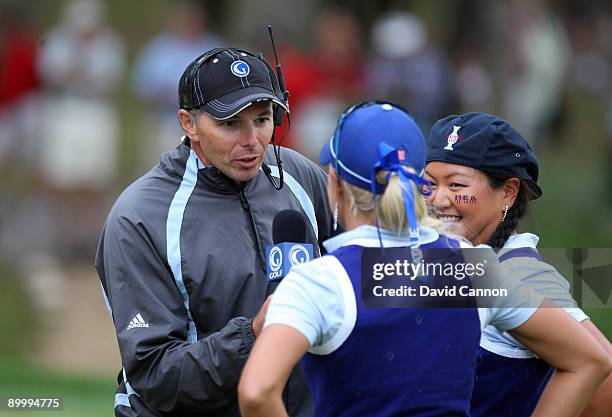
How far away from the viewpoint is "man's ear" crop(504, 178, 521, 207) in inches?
176

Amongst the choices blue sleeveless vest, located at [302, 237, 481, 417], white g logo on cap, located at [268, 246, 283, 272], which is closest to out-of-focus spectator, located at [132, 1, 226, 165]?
white g logo on cap, located at [268, 246, 283, 272]

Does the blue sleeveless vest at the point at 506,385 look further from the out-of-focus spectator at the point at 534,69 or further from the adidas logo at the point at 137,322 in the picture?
the out-of-focus spectator at the point at 534,69

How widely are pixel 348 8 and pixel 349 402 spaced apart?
16.0 m

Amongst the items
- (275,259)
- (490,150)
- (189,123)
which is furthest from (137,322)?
(490,150)

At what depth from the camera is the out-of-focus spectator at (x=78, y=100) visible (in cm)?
1435

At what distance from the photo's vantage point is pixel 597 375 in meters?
3.78

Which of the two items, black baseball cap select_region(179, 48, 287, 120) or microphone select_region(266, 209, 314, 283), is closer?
microphone select_region(266, 209, 314, 283)

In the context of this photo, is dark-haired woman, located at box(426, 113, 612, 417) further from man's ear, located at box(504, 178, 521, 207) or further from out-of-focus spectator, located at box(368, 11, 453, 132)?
out-of-focus spectator, located at box(368, 11, 453, 132)

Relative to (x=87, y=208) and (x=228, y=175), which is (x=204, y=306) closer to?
(x=228, y=175)

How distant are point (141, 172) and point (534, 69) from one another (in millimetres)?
5132

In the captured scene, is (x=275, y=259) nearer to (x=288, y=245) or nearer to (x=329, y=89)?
(x=288, y=245)

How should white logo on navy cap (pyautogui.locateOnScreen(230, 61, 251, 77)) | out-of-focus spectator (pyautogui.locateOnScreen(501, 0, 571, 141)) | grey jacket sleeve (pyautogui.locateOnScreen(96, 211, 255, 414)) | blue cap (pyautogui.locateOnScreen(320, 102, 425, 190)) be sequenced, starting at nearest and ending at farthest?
1. blue cap (pyautogui.locateOnScreen(320, 102, 425, 190))
2. grey jacket sleeve (pyautogui.locateOnScreen(96, 211, 255, 414))
3. white logo on navy cap (pyautogui.locateOnScreen(230, 61, 251, 77))
4. out-of-focus spectator (pyautogui.locateOnScreen(501, 0, 571, 141))

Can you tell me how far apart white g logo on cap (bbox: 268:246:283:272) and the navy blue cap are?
75 centimetres

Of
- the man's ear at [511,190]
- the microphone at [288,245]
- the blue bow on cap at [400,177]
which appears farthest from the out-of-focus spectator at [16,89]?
the blue bow on cap at [400,177]
